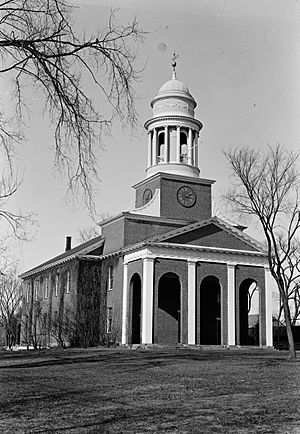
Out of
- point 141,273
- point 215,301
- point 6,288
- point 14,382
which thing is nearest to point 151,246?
point 141,273

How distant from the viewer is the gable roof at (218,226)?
40.8m

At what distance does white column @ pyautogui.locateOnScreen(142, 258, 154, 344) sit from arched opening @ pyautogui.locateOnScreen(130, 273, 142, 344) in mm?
2945

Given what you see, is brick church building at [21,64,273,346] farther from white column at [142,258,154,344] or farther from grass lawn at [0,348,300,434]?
grass lawn at [0,348,300,434]

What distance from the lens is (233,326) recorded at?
41.2 metres

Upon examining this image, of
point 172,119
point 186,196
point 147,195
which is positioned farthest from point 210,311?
point 172,119

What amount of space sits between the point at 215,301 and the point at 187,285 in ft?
19.2

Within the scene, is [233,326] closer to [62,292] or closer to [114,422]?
[62,292]

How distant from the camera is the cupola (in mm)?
48344

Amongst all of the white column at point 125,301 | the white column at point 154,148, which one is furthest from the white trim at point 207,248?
the white column at point 154,148

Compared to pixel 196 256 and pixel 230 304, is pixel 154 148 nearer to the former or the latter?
pixel 196 256

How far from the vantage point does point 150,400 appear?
12219mm

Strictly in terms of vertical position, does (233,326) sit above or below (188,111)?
below

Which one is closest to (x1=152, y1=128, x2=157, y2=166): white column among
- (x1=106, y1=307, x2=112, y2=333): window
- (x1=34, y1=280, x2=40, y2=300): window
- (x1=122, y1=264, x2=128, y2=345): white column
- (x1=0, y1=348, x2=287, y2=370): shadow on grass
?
Answer: (x1=122, y1=264, x2=128, y2=345): white column

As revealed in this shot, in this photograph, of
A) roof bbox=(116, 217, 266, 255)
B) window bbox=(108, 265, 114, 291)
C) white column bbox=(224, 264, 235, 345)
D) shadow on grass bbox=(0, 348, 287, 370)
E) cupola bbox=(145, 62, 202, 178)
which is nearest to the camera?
shadow on grass bbox=(0, 348, 287, 370)
